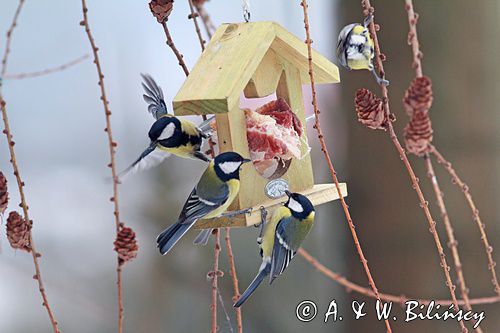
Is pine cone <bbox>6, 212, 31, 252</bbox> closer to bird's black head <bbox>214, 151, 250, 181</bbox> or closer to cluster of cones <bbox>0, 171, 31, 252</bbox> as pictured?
cluster of cones <bbox>0, 171, 31, 252</bbox>

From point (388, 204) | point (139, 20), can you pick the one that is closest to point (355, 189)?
point (388, 204)

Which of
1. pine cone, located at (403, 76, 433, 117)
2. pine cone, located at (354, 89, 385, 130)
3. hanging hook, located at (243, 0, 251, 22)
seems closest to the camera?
pine cone, located at (403, 76, 433, 117)

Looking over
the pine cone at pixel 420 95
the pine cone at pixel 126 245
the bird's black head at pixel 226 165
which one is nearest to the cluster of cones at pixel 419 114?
the pine cone at pixel 420 95

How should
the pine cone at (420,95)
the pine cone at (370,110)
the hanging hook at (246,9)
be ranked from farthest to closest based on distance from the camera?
the hanging hook at (246,9), the pine cone at (370,110), the pine cone at (420,95)

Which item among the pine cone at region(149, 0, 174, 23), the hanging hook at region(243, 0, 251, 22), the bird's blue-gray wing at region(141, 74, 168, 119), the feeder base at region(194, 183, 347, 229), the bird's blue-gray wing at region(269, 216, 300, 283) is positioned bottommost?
the bird's blue-gray wing at region(269, 216, 300, 283)

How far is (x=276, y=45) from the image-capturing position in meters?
1.14

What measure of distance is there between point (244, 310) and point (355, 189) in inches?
25.7

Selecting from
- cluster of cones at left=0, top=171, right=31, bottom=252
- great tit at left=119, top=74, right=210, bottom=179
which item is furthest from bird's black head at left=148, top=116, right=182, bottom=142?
cluster of cones at left=0, top=171, right=31, bottom=252

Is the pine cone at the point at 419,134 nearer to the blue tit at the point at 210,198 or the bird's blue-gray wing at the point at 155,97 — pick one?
the blue tit at the point at 210,198

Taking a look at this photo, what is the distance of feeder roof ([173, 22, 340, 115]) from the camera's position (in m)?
0.95

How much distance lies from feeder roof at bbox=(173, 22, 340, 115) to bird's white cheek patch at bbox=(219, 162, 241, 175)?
68 mm

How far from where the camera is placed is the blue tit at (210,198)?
3.13 feet

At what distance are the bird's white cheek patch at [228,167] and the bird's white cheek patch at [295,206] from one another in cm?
9

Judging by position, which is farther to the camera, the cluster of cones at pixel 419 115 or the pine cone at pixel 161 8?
the pine cone at pixel 161 8
